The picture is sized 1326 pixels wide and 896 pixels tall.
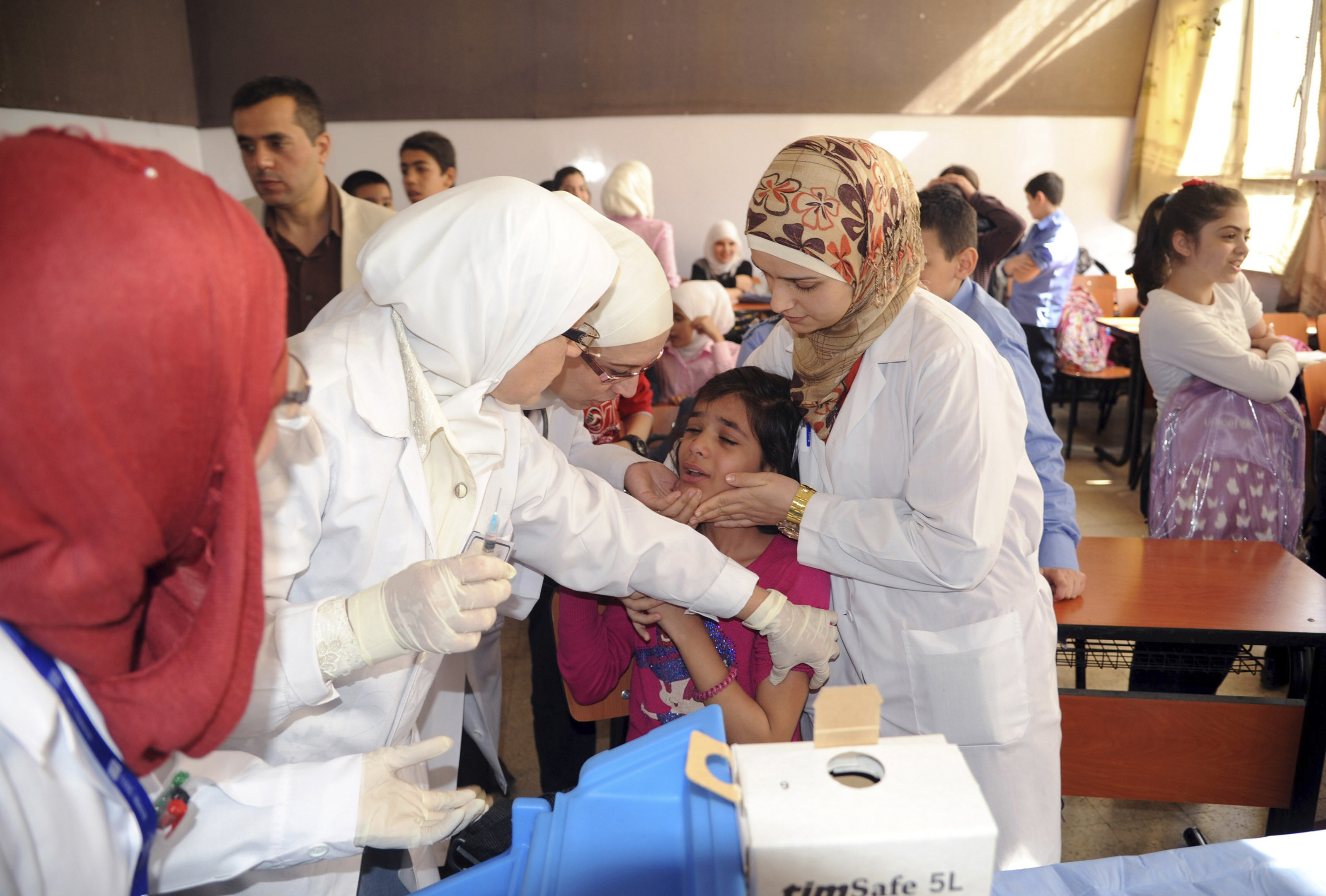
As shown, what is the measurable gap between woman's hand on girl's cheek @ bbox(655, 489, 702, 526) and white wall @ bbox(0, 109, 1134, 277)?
19.6 ft

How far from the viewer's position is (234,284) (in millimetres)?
612

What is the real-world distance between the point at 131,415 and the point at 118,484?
0.05 m

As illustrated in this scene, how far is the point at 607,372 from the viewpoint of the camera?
163 centimetres

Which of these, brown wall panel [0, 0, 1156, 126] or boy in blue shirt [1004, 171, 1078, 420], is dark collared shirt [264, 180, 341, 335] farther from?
brown wall panel [0, 0, 1156, 126]

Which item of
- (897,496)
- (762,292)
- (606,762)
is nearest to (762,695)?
(897,496)

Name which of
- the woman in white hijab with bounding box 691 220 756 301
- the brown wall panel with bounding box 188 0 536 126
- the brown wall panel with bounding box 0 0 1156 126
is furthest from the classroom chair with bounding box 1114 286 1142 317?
the brown wall panel with bounding box 188 0 536 126

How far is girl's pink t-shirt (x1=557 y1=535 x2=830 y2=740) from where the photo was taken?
5.15ft

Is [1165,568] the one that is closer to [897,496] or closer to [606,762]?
[897,496]

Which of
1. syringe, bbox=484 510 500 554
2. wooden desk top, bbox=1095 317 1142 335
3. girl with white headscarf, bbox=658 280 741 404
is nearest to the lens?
syringe, bbox=484 510 500 554

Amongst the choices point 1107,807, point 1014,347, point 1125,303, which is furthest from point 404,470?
point 1125,303

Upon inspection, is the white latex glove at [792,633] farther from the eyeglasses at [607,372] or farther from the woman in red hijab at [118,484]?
the woman in red hijab at [118,484]

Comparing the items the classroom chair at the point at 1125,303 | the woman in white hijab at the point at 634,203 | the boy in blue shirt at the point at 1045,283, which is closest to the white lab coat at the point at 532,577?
the woman in white hijab at the point at 634,203

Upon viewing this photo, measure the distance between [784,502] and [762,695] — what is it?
34 cm

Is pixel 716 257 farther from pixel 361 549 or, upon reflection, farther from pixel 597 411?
pixel 361 549
